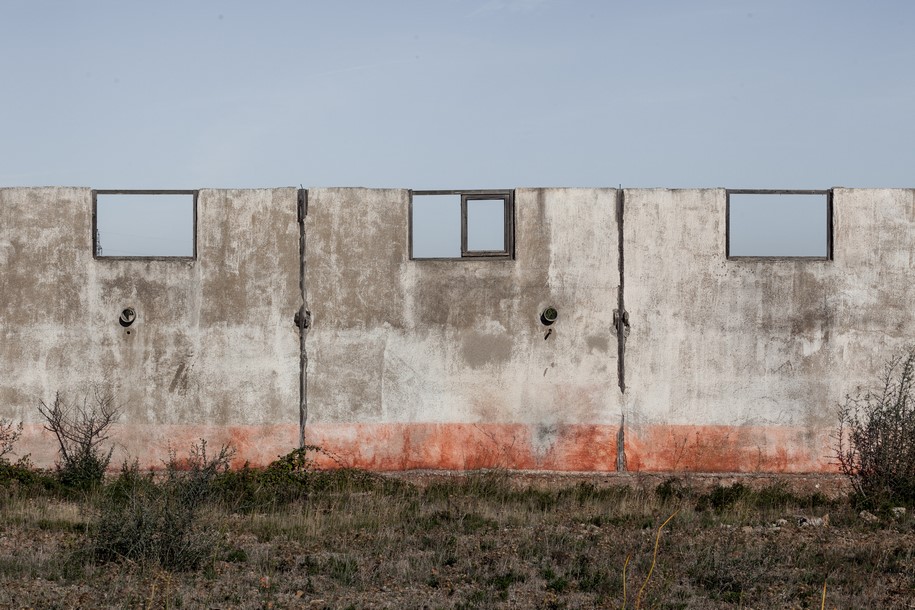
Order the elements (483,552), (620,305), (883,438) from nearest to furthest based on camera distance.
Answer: (483,552), (883,438), (620,305)

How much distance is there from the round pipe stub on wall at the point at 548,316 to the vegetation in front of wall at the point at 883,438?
4335mm

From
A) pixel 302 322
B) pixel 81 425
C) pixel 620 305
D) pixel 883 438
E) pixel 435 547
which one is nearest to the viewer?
pixel 435 547

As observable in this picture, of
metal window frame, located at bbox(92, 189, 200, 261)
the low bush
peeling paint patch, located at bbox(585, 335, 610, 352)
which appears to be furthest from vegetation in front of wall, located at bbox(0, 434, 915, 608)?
metal window frame, located at bbox(92, 189, 200, 261)

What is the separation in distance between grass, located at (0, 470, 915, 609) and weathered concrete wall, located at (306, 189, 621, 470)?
967 millimetres

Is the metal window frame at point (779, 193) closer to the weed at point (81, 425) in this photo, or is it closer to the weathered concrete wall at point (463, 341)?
the weathered concrete wall at point (463, 341)

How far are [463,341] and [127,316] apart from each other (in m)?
4.83

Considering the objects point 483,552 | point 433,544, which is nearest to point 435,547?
point 433,544

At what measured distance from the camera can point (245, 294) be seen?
15.6 metres

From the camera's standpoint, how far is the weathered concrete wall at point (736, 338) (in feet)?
51.0

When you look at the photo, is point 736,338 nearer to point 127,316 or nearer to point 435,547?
A: point 435,547

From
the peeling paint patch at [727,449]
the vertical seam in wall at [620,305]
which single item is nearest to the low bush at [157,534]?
the vertical seam in wall at [620,305]

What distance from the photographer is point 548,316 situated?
15.6 metres

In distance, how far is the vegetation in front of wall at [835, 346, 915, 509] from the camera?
559 inches

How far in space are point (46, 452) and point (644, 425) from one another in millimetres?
8527
